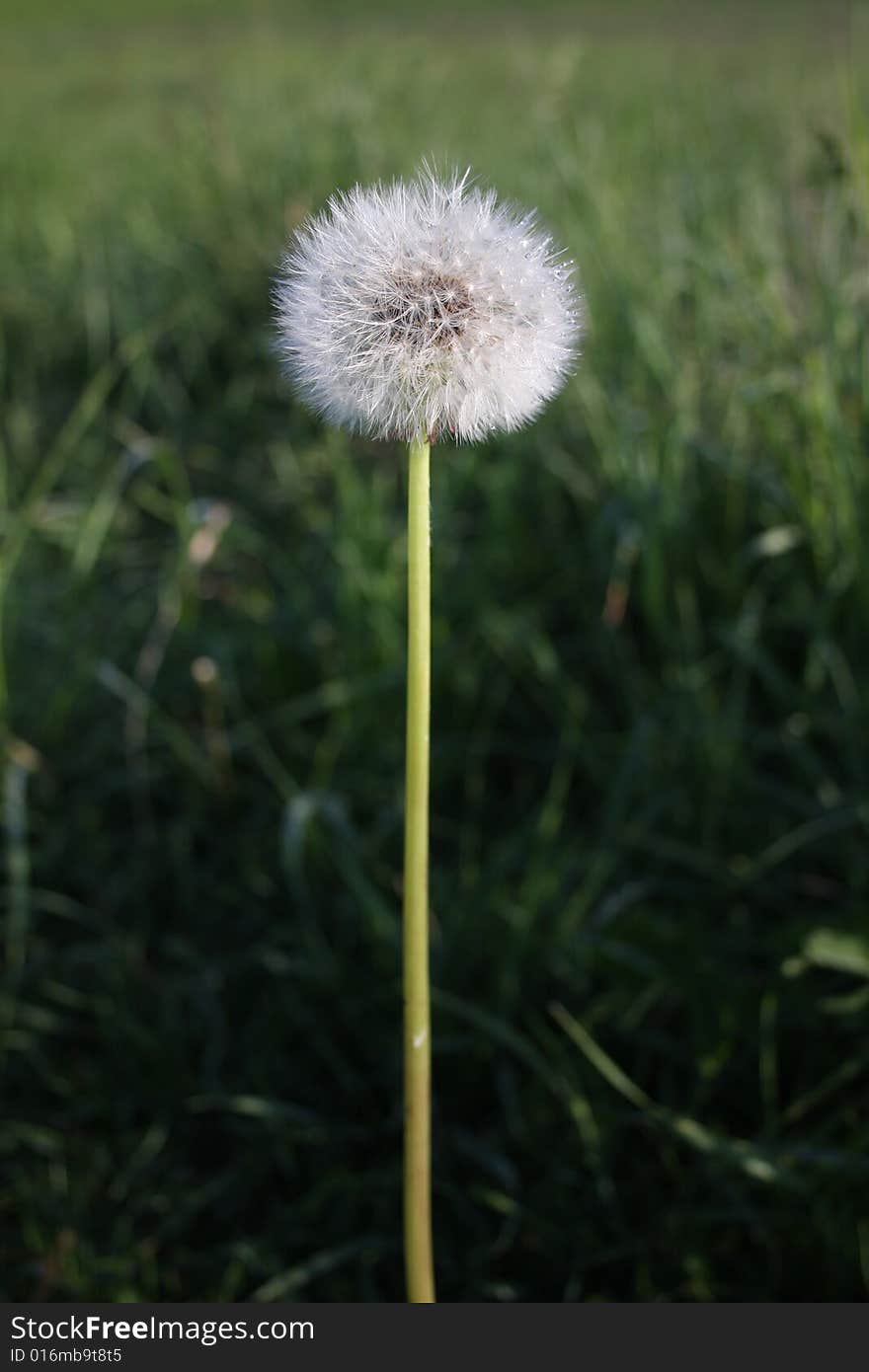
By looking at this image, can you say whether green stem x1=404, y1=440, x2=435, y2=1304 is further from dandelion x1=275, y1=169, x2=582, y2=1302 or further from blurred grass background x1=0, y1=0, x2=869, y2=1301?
blurred grass background x1=0, y1=0, x2=869, y2=1301

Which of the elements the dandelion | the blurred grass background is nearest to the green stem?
the dandelion

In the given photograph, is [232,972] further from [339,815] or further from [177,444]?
[177,444]

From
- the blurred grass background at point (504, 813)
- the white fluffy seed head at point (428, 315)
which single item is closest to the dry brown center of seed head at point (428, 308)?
the white fluffy seed head at point (428, 315)

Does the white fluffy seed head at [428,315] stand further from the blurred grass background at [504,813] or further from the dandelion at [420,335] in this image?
the blurred grass background at [504,813]

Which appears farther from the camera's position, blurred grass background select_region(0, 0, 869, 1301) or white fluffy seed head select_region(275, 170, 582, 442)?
blurred grass background select_region(0, 0, 869, 1301)

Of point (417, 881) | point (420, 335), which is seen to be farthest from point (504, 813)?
point (420, 335)

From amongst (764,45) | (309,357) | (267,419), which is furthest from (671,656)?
(764,45)
